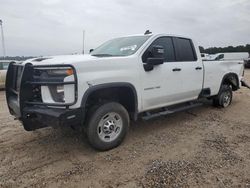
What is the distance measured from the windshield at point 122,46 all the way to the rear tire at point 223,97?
3255 mm

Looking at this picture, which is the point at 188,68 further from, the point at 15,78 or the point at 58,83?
the point at 15,78

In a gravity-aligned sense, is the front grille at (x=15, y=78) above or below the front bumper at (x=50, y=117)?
above

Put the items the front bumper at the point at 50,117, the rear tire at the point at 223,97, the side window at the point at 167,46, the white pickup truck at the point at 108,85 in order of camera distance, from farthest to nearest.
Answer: the rear tire at the point at 223,97
the side window at the point at 167,46
the white pickup truck at the point at 108,85
the front bumper at the point at 50,117

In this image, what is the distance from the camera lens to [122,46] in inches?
183

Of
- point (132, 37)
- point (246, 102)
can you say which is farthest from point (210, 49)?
point (132, 37)

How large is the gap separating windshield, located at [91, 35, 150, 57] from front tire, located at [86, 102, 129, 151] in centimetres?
111

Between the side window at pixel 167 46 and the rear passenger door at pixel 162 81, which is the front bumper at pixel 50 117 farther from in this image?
the side window at pixel 167 46

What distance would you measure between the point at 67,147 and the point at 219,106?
4.78 metres

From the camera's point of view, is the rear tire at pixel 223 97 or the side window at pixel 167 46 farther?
the rear tire at pixel 223 97

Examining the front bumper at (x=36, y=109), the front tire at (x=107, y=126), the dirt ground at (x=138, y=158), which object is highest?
the front bumper at (x=36, y=109)

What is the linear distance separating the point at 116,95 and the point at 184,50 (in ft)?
7.07

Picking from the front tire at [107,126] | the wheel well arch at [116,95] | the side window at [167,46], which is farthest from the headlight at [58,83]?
the side window at [167,46]

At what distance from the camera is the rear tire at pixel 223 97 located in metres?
6.62

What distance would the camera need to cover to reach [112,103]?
150 inches
